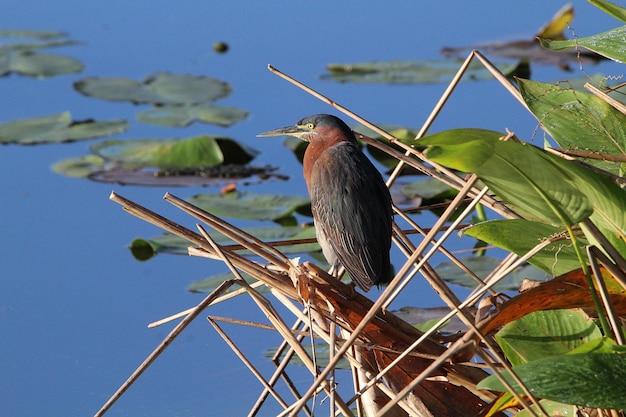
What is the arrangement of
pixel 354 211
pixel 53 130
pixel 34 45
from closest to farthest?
pixel 354 211, pixel 53 130, pixel 34 45

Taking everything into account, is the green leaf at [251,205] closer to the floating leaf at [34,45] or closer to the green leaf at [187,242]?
the green leaf at [187,242]

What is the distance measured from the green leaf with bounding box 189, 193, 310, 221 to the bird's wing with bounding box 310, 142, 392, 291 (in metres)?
1.06

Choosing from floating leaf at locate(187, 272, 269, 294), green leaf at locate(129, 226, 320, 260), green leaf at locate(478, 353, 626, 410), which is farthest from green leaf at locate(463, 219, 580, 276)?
green leaf at locate(129, 226, 320, 260)

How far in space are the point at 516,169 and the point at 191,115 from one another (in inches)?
144

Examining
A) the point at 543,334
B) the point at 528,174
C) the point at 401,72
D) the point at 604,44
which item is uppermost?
the point at 604,44

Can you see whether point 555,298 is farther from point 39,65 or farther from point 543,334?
point 39,65

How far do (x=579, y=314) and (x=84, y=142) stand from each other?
11.1ft

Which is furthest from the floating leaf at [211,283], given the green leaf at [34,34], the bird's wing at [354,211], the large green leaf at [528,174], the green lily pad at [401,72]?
the green leaf at [34,34]

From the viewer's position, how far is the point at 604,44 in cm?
184

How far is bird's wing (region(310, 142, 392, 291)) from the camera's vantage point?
234 centimetres

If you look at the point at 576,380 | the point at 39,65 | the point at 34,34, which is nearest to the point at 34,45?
the point at 34,34

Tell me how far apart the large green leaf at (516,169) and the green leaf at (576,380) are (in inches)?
8.2

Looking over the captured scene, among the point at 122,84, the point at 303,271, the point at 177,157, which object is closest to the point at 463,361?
the point at 303,271

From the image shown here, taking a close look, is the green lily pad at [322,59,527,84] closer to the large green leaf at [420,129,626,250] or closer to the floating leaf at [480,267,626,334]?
the floating leaf at [480,267,626,334]
